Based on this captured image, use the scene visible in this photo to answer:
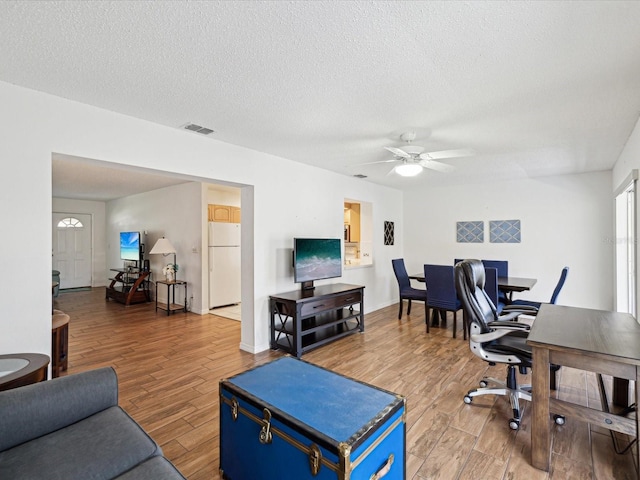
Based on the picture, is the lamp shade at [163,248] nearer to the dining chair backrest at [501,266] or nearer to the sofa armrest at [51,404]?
the sofa armrest at [51,404]

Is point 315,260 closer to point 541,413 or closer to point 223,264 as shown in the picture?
point 223,264

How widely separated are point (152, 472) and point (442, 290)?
400cm

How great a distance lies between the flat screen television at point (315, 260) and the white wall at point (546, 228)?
2899 millimetres

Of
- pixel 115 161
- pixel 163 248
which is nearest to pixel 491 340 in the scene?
pixel 115 161

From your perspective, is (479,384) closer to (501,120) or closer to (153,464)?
(501,120)

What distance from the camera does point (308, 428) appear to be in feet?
4.28

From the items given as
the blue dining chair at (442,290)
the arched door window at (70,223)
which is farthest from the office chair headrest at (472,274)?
the arched door window at (70,223)

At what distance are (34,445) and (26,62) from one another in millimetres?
2104

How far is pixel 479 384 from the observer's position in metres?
2.90

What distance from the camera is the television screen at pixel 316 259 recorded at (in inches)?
158

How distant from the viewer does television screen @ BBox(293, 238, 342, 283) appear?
4.02 m

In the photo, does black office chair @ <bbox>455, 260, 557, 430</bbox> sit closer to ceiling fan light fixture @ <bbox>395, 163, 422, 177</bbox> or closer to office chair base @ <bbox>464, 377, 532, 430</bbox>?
office chair base @ <bbox>464, 377, 532, 430</bbox>

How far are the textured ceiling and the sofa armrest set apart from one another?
1786 millimetres

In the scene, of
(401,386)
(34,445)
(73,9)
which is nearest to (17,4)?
(73,9)
